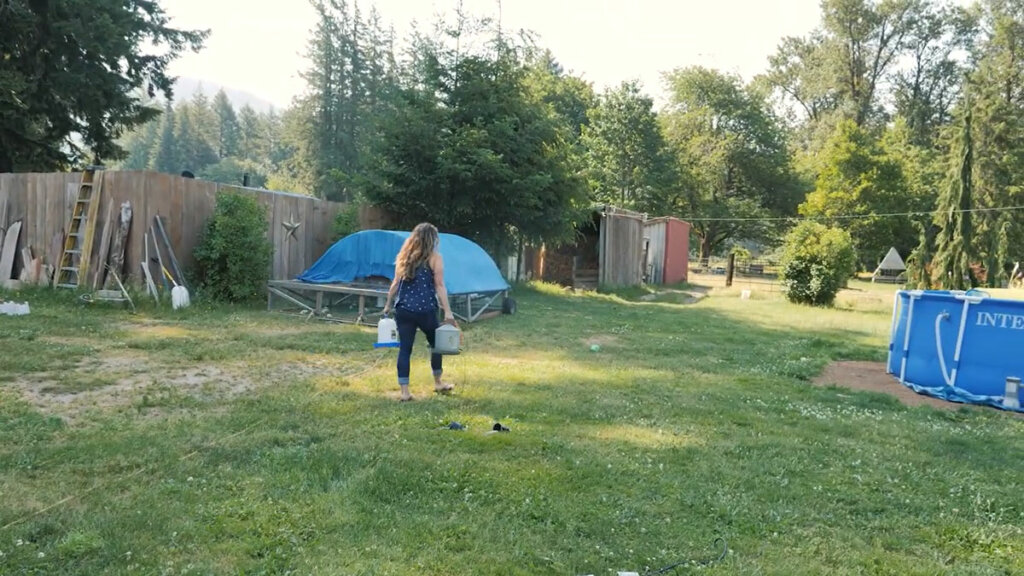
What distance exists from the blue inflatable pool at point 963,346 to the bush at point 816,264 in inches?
409

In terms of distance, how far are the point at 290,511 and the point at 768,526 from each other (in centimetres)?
240

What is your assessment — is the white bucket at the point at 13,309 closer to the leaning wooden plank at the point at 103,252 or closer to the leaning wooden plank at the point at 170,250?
the leaning wooden plank at the point at 103,252

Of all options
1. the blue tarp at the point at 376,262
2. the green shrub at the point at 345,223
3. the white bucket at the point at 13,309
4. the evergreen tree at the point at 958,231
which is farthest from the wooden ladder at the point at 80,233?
the evergreen tree at the point at 958,231

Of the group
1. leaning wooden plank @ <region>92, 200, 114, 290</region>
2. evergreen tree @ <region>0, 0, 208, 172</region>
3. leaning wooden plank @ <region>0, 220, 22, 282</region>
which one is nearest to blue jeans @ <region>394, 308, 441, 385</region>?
leaning wooden plank @ <region>92, 200, 114, 290</region>

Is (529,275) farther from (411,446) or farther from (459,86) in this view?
(411,446)

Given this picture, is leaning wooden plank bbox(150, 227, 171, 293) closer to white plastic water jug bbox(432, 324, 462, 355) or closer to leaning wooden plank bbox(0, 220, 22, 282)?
leaning wooden plank bbox(0, 220, 22, 282)

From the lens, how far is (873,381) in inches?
291

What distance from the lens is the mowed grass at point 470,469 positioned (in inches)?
110

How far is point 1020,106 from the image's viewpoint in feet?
114

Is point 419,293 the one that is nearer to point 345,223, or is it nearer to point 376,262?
point 376,262

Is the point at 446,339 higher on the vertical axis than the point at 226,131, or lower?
lower

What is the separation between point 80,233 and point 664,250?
20.2 metres

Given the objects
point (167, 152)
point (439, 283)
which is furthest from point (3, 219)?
point (167, 152)

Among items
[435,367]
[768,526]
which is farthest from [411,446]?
[768,526]
